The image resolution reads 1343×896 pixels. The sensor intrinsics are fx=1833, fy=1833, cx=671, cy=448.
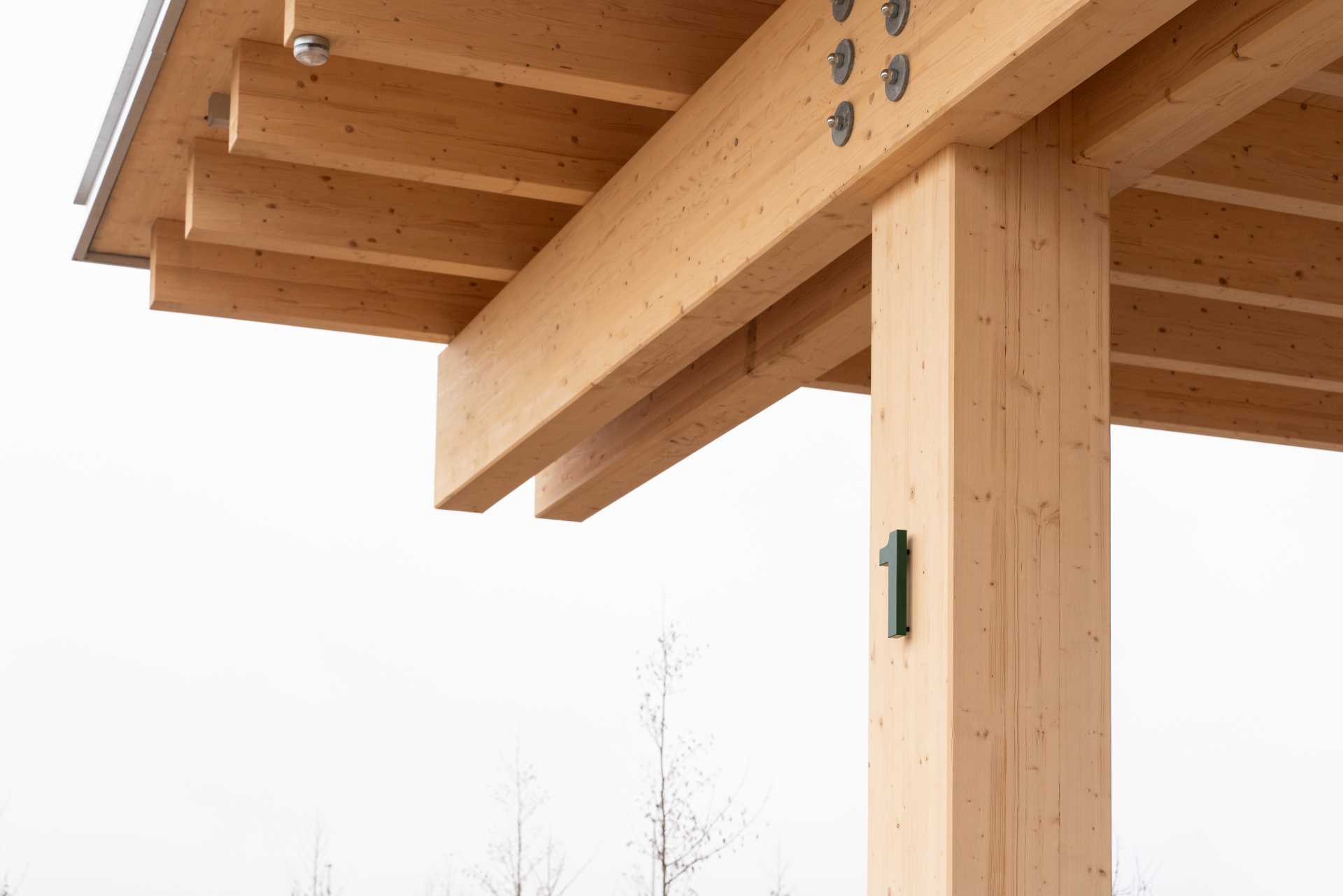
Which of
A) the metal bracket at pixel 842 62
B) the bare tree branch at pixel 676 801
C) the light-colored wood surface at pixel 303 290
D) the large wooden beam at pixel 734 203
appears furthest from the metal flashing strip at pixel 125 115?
the bare tree branch at pixel 676 801

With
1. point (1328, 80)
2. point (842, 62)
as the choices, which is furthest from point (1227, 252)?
point (842, 62)

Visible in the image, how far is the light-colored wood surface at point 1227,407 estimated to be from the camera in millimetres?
6512

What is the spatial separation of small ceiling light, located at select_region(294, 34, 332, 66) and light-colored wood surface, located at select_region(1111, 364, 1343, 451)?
3.28 m

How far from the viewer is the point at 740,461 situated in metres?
14.6

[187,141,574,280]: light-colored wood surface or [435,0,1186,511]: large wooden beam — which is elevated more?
[187,141,574,280]: light-colored wood surface

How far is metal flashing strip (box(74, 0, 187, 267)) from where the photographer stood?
16.1 feet

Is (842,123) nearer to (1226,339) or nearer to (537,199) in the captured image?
(537,199)

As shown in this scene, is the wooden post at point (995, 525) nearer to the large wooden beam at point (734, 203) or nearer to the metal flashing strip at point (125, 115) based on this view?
the large wooden beam at point (734, 203)

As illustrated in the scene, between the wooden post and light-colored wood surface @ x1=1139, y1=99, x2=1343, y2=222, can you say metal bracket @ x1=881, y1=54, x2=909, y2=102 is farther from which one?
light-colored wood surface @ x1=1139, y1=99, x2=1343, y2=222

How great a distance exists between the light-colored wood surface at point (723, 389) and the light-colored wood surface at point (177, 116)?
158 cm

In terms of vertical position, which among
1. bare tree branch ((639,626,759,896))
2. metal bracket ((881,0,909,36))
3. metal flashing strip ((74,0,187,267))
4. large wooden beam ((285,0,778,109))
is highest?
metal flashing strip ((74,0,187,267))

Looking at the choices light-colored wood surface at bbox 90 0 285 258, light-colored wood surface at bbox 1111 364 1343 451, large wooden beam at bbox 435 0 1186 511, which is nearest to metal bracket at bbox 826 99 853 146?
large wooden beam at bbox 435 0 1186 511

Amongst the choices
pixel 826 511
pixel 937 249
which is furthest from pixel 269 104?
pixel 826 511

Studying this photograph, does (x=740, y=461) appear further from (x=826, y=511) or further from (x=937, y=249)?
(x=937, y=249)
